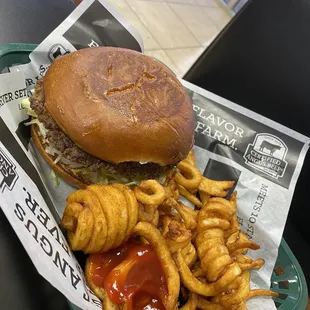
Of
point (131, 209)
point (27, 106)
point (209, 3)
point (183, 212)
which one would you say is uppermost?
point (27, 106)

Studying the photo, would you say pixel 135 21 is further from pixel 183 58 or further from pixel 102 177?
pixel 102 177

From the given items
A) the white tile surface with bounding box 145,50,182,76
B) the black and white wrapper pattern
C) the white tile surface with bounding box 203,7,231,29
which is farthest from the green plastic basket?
the white tile surface with bounding box 203,7,231,29

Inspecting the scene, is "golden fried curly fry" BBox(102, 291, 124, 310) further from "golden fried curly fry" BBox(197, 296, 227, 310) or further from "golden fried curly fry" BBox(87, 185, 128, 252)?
"golden fried curly fry" BBox(197, 296, 227, 310)

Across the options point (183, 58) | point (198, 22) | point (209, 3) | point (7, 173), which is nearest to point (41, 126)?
point (7, 173)

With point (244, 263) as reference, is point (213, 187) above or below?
above

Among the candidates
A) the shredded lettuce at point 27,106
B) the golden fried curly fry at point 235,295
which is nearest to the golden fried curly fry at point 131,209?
the golden fried curly fry at point 235,295

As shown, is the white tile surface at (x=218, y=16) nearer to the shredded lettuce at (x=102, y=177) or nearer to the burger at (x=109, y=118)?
the burger at (x=109, y=118)
